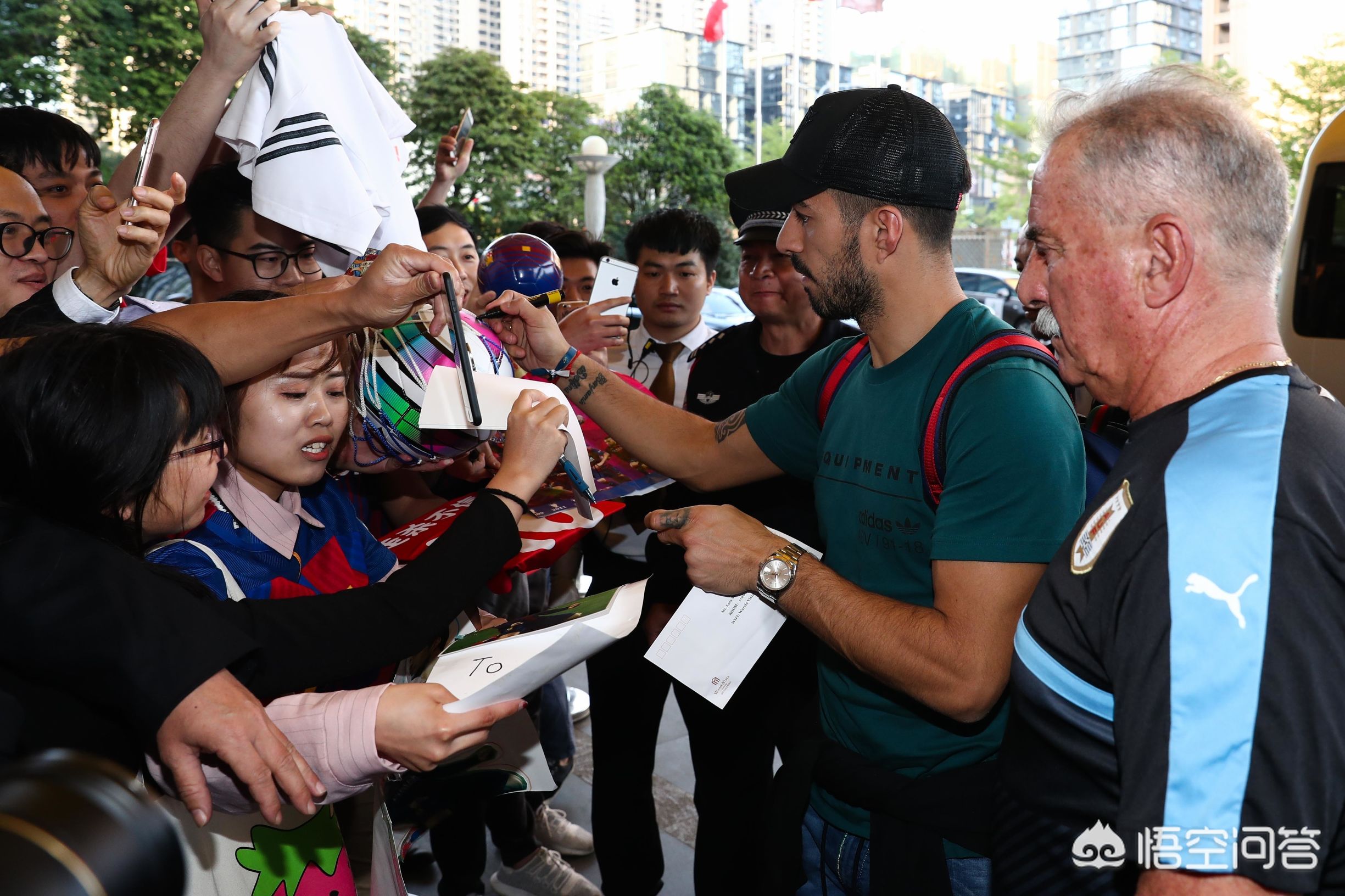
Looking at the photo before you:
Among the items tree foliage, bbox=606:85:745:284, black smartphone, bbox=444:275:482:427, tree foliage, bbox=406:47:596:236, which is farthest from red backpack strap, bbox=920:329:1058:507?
tree foliage, bbox=606:85:745:284

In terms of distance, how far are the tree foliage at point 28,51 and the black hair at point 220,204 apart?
577 inches

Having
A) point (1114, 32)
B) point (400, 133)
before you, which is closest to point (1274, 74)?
point (400, 133)

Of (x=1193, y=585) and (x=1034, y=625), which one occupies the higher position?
(x=1193, y=585)

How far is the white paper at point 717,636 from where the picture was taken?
1839 millimetres

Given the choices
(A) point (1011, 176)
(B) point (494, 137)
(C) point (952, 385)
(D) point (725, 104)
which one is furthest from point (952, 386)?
(D) point (725, 104)

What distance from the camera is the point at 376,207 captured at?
7.00 ft

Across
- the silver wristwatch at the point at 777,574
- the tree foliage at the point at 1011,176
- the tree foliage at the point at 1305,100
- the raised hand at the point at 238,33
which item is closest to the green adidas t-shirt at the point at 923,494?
the silver wristwatch at the point at 777,574

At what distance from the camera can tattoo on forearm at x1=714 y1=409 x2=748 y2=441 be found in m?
2.45

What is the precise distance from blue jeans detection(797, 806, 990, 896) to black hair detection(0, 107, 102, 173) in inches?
95.4

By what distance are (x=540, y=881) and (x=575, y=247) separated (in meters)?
2.73

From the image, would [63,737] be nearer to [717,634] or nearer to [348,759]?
[348,759]

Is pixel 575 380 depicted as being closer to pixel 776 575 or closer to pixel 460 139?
pixel 776 575

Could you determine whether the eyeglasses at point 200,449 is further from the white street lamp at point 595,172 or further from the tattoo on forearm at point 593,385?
the white street lamp at point 595,172

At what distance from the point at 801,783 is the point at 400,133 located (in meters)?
1.65
